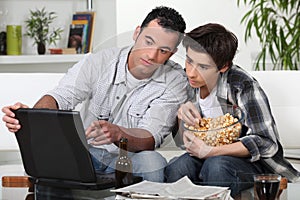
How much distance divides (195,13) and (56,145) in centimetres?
260

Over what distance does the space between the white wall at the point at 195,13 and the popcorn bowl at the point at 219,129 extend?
2.16 metres

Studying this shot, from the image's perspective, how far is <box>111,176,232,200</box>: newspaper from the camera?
1762mm

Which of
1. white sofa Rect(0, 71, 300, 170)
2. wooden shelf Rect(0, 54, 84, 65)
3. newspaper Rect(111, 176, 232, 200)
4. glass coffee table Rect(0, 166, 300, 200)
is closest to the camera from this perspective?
newspaper Rect(111, 176, 232, 200)

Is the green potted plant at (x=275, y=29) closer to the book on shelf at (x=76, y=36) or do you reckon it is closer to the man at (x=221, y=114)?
the book on shelf at (x=76, y=36)

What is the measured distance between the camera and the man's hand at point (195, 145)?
7.22ft

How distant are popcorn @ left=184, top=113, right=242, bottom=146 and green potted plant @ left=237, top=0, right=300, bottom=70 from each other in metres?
1.92

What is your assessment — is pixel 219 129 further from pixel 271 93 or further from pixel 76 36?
pixel 76 36

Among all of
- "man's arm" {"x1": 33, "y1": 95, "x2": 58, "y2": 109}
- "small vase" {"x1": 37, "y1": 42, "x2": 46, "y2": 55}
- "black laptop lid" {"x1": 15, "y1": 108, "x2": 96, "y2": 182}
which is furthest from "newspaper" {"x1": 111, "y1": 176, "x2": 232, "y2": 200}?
"small vase" {"x1": 37, "y1": 42, "x2": 46, "y2": 55}

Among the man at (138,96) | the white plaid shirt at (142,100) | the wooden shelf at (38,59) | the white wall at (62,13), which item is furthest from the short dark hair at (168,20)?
the white wall at (62,13)

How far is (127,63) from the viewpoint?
2262 mm

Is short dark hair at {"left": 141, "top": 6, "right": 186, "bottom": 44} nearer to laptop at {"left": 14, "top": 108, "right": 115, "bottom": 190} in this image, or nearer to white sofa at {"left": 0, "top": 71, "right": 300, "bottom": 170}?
laptop at {"left": 14, "top": 108, "right": 115, "bottom": 190}

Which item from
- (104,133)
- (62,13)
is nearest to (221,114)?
(104,133)

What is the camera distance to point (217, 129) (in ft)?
7.23

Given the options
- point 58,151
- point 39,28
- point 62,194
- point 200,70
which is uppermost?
point 200,70
